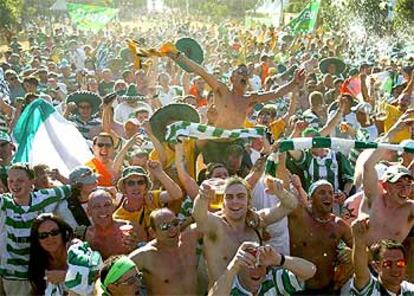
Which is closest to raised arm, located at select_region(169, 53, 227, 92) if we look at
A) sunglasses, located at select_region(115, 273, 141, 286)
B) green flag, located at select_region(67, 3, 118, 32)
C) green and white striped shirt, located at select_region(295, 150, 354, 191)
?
green and white striped shirt, located at select_region(295, 150, 354, 191)

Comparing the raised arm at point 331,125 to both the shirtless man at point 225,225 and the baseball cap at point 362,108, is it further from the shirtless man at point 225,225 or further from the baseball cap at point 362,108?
the shirtless man at point 225,225

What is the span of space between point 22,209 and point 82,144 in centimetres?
233

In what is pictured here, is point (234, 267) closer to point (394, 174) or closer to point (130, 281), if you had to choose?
point (130, 281)

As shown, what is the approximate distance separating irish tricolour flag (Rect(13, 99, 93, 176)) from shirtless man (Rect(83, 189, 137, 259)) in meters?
1.70

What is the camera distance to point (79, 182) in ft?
18.5

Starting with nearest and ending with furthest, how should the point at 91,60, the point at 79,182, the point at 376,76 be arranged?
the point at 79,182 < the point at 376,76 < the point at 91,60

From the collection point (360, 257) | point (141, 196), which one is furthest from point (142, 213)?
point (360, 257)

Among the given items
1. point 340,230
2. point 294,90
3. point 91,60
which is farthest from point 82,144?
point 91,60

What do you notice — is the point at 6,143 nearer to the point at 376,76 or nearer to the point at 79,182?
the point at 79,182

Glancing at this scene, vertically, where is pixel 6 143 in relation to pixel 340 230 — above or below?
above

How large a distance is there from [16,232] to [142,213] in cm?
94

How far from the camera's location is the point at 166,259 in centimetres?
486

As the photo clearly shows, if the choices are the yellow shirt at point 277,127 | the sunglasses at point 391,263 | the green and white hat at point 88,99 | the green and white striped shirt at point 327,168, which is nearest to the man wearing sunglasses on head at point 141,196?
the green and white striped shirt at point 327,168

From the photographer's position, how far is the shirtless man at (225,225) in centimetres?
483
